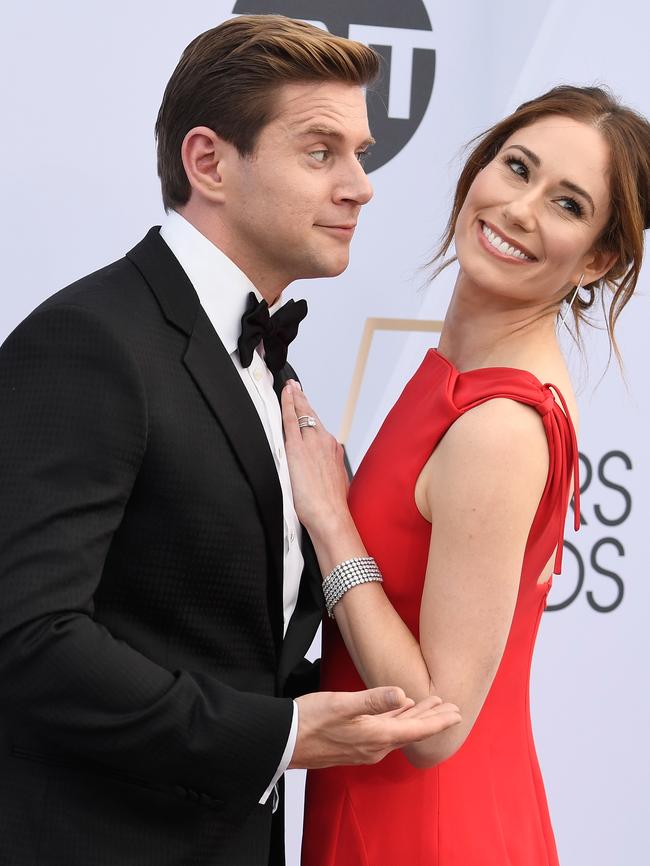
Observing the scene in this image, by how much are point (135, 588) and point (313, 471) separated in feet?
1.27

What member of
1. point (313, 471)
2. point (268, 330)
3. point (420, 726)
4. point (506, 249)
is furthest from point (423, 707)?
point (506, 249)

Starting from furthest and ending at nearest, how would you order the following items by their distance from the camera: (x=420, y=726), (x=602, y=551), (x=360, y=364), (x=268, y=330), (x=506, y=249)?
(x=602, y=551) < (x=360, y=364) < (x=506, y=249) < (x=268, y=330) < (x=420, y=726)

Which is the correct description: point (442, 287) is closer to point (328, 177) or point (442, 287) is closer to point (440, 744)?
point (328, 177)

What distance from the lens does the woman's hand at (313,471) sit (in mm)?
1711

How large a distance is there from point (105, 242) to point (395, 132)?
2.58 feet

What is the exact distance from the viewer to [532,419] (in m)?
1.66

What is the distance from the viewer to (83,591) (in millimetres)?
1342

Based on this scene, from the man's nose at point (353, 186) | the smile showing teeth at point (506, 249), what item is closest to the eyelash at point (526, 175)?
the smile showing teeth at point (506, 249)

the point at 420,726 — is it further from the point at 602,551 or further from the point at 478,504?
the point at 602,551

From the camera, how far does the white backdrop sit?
2.60m

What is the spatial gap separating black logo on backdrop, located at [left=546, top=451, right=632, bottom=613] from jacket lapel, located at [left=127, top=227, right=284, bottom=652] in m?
1.56

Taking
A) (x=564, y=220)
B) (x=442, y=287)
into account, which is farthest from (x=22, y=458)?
(x=442, y=287)

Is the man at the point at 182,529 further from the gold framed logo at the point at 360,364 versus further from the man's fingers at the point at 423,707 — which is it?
the gold framed logo at the point at 360,364

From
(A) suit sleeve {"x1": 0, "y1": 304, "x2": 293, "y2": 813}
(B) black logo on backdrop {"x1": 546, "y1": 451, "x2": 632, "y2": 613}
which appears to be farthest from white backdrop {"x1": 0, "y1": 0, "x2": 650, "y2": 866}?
(A) suit sleeve {"x1": 0, "y1": 304, "x2": 293, "y2": 813}
